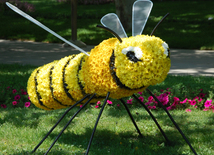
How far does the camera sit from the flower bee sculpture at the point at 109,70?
2678 millimetres

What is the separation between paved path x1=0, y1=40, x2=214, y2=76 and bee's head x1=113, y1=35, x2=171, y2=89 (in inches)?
181

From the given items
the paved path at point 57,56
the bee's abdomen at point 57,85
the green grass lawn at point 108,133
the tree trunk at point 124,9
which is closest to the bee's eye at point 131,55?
the bee's abdomen at point 57,85

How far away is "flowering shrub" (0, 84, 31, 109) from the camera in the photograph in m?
5.11

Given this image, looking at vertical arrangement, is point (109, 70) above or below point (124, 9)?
above

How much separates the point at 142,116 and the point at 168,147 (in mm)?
1104

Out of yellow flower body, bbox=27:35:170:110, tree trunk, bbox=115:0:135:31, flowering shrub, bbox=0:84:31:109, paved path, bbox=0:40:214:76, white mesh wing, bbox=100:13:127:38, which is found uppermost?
white mesh wing, bbox=100:13:127:38

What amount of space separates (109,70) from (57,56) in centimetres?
662

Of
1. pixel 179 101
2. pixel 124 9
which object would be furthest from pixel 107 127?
pixel 124 9

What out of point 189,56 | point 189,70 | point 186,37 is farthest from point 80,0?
point 189,70

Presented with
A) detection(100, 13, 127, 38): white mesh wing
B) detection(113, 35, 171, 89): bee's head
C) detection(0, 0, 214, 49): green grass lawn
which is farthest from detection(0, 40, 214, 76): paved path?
detection(113, 35, 171, 89): bee's head

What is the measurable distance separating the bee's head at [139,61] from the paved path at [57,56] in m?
4.59

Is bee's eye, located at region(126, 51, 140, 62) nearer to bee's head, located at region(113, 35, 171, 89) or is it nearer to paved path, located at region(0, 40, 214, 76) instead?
bee's head, located at region(113, 35, 171, 89)

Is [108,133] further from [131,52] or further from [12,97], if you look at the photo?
[12,97]

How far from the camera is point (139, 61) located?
8.71 ft
